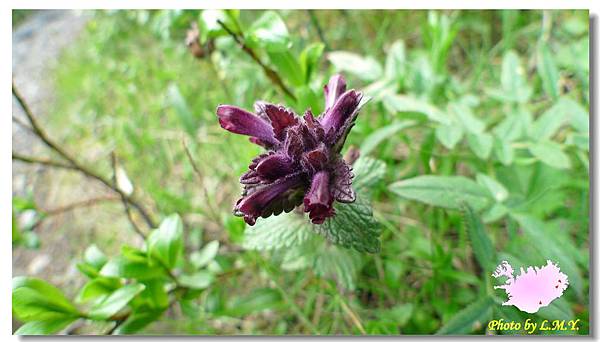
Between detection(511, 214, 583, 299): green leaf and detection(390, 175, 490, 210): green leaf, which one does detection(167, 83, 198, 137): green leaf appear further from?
detection(511, 214, 583, 299): green leaf

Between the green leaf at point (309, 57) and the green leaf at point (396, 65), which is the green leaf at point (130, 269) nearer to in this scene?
the green leaf at point (309, 57)

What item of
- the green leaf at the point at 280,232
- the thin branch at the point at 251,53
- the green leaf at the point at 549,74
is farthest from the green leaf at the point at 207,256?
the green leaf at the point at 549,74

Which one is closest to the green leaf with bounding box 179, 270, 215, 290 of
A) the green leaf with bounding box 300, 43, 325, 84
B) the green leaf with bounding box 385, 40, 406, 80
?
the green leaf with bounding box 300, 43, 325, 84

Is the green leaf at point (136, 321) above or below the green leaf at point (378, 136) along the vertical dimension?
below
